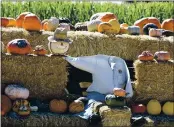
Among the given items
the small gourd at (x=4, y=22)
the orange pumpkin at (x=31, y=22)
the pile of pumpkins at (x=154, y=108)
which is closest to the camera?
the pile of pumpkins at (x=154, y=108)

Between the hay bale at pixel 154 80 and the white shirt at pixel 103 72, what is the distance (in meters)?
0.18

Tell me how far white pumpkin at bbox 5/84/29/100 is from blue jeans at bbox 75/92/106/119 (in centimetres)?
66

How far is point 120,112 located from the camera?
21.0ft

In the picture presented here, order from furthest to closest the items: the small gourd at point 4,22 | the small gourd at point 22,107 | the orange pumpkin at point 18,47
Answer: the small gourd at point 4,22
the orange pumpkin at point 18,47
the small gourd at point 22,107

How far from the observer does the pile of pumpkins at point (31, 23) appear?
755 cm

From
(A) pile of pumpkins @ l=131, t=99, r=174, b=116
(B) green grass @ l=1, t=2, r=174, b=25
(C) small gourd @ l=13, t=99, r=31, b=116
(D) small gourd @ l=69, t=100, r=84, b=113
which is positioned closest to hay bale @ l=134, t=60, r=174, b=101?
(A) pile of pumpkins @ l=131, t=99, r=174, b=116

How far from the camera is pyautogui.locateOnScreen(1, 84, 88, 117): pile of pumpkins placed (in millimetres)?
6297

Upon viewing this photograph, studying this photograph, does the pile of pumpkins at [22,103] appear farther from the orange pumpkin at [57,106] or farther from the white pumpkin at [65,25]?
the white pumpkin at [65,25]

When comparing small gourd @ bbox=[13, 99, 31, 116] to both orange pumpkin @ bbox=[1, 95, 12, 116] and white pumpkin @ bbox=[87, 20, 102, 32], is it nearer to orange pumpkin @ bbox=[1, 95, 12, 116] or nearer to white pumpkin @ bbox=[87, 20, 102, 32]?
orange pumpkin @ bbox=[1, 95, 12, 116]

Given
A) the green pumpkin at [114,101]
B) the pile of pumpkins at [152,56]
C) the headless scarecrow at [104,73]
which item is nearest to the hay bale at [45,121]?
the green pumpkin at [114,101]

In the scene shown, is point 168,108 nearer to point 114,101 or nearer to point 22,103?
point 114,101

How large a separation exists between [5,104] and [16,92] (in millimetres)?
243

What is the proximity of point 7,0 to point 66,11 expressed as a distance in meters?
1.28

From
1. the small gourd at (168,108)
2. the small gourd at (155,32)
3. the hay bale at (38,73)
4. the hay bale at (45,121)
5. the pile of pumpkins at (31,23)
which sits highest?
the pile of pumpkins at (31,23)
